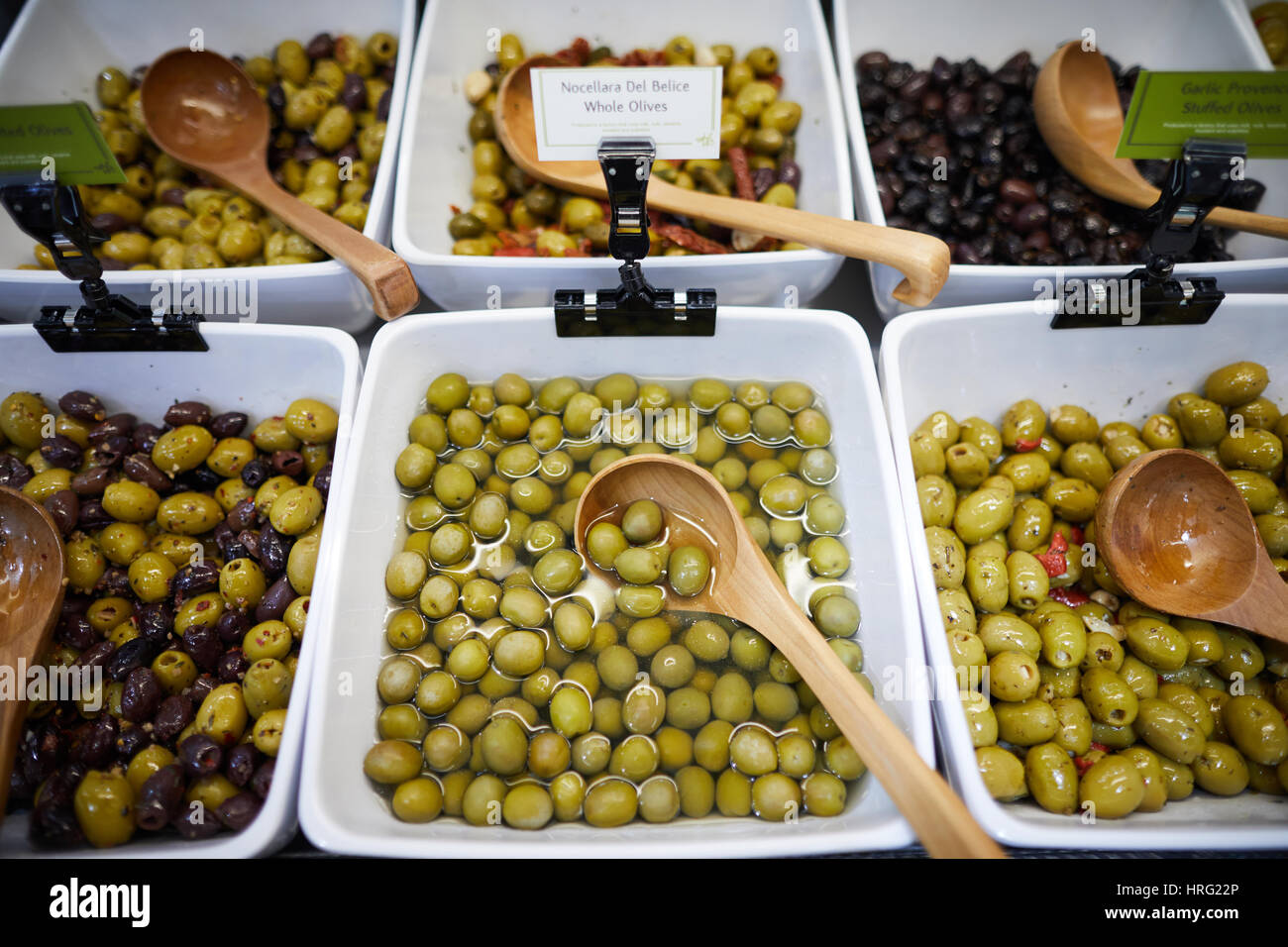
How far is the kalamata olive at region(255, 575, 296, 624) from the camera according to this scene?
3.74ft

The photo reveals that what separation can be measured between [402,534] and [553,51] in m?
1.35

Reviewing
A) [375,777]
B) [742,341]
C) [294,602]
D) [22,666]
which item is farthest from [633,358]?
[22,666]

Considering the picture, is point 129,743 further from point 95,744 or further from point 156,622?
point 156,622

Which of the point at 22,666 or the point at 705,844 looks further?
the point at 22,666

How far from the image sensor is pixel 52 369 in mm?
1335

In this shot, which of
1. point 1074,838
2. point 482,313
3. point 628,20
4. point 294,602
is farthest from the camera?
point 628,20

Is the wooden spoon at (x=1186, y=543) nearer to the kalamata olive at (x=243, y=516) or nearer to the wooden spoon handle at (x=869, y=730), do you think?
the wooden spoon handle at (x=869, y=730)

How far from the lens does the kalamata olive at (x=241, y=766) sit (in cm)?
99

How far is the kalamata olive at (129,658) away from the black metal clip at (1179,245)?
165 cm

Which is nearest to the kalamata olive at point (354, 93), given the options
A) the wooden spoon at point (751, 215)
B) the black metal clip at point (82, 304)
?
the wooden spoon at point (751, 215)

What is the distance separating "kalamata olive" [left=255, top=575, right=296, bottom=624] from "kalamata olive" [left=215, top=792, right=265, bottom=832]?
0.28 m

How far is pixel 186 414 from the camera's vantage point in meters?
1.31

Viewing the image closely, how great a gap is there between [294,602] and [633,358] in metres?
0.74
